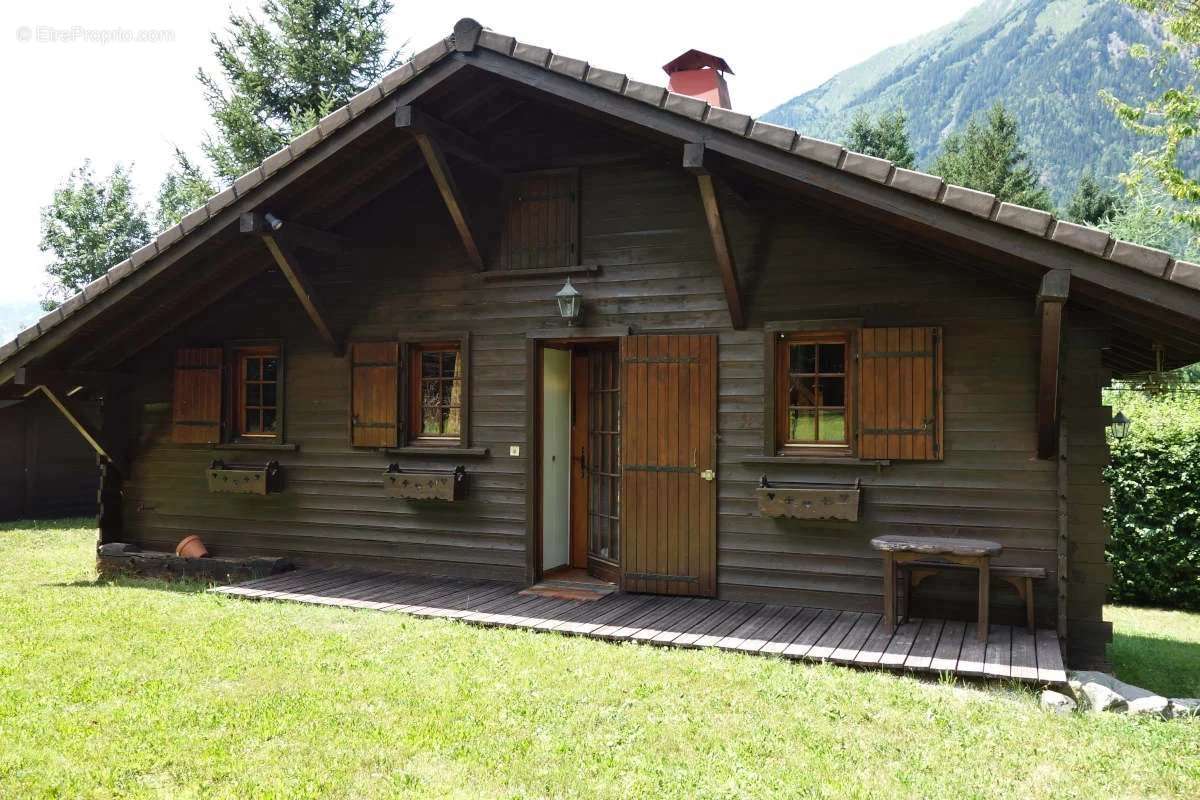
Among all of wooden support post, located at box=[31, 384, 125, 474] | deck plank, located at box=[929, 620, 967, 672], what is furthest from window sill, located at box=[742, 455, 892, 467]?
wooden support post, located at box=[31, 384, 125, 474]

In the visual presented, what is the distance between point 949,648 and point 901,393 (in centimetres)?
164

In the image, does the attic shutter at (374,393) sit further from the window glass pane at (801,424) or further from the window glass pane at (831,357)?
the window glass pane at (831,357)

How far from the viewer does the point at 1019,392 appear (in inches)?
214

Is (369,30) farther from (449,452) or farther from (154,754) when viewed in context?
(154,754)

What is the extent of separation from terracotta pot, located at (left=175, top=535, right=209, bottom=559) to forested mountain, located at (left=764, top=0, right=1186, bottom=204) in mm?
60310

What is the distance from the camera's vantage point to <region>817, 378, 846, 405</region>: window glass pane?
234 inches

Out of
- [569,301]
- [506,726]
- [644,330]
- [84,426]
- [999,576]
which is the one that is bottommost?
[506,726]

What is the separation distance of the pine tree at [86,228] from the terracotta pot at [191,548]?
16.0 metres

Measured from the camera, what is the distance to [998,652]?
478 cm

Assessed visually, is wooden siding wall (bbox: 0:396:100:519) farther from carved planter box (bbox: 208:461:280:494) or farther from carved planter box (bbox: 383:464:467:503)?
carved planter box (bbox: 383:464:467:503)

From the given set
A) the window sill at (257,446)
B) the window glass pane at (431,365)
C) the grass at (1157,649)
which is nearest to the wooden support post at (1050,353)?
the grass at (1157,649)

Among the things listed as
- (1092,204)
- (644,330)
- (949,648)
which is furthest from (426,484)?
(1092,204)

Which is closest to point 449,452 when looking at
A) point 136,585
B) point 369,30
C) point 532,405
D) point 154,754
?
point 532,405

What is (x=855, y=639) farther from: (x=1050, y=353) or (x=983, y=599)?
(x=1050, y=353)
